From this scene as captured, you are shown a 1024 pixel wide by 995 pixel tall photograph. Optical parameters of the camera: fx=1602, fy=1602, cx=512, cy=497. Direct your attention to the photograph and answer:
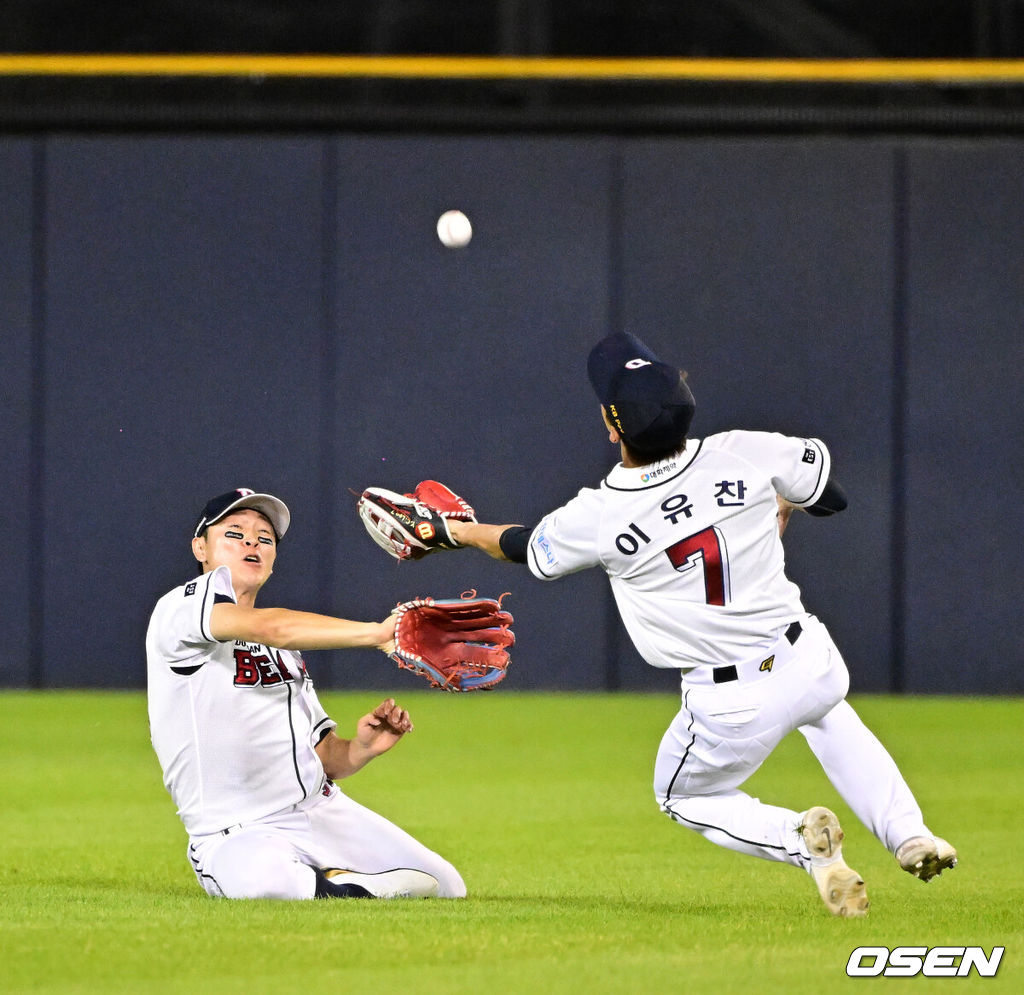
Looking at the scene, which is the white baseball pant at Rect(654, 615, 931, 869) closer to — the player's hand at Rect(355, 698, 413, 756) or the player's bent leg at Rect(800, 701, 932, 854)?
the player's bent leg at Rect(800, 701, 932, 854)

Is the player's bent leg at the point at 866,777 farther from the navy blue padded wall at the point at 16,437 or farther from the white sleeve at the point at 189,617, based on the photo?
the navy blue padded wall at the point at 16,437

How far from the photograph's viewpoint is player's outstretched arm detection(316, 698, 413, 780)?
485 cm

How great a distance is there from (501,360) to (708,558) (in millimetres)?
7900

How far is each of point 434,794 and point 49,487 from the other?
5725 mm

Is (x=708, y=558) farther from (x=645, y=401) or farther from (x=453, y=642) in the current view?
(x=453, y=642)

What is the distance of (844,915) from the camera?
4211 millimetres

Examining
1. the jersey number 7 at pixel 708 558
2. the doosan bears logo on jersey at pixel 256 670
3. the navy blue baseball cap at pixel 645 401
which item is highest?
the navy blue baseball cap at pixel 645 401

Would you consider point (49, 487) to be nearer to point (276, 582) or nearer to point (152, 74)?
point (276, 582)

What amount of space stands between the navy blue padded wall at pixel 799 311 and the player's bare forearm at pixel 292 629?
809cm

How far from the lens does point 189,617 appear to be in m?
4.34

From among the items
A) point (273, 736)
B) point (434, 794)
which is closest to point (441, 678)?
point (273, 736)

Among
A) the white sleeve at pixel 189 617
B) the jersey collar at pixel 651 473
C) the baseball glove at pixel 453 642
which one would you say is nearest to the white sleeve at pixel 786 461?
the jersey collar at pixel 651 473

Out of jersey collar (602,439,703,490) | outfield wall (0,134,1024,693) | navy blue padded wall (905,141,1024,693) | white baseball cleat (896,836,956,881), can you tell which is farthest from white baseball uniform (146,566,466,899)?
navy blue padded wall (905,141,1024,693)

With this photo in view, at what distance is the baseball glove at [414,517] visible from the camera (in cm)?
470
